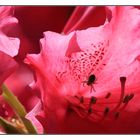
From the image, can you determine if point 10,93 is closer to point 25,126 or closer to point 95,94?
point 25,126

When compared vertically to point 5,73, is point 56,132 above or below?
below

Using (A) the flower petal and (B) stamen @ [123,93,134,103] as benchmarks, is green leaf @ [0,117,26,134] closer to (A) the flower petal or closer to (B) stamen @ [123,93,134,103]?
(A) the flower petal

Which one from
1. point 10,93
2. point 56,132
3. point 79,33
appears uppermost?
point 79,33

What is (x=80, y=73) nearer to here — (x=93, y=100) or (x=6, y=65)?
(x=93, y=100)

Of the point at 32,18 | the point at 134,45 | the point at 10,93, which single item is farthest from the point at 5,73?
the point at 134,45

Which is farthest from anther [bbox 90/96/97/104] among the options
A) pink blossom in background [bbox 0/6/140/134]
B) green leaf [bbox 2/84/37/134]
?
green leaf [bbox 2/84/37/134]

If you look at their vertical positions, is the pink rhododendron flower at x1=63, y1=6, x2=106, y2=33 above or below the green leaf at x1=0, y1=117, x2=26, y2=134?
above

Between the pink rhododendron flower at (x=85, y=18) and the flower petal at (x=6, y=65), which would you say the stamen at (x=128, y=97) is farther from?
the flower petal at (x=6, y=65)
